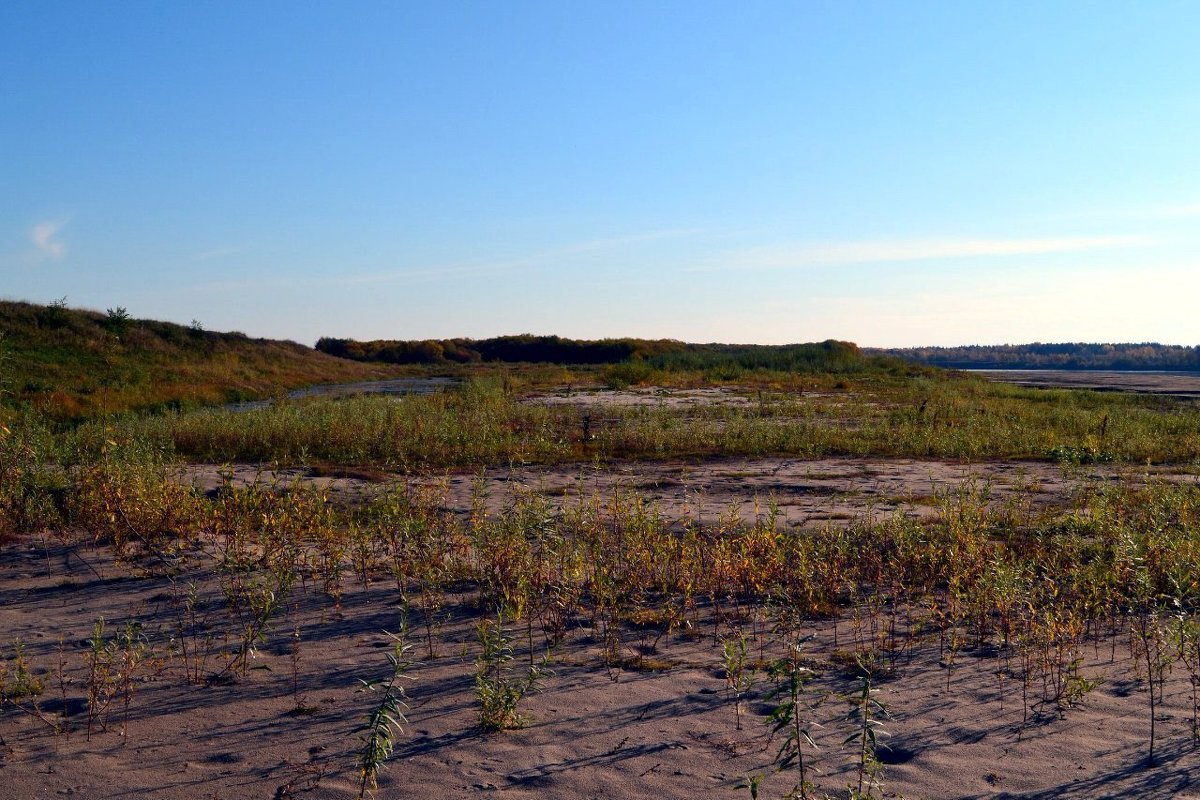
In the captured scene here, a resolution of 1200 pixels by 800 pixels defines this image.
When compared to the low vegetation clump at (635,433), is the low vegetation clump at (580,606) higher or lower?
lower

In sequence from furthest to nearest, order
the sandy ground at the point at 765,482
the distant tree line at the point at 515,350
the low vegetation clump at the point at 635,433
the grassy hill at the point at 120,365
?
the distant tree line at the point at 515,350
the grassy hill at the point at 120,365
the low vegetation clump at the point at 635,433
the sandy ground at the point at 765,482

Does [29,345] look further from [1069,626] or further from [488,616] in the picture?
[1069,626]

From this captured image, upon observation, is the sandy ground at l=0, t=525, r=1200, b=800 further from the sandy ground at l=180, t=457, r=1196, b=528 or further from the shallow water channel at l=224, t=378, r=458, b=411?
the shallow water channel at l=224, t=378, r=458, b=411

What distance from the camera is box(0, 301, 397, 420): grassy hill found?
21.6m

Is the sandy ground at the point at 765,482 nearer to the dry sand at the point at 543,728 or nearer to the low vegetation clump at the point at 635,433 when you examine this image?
the low vegetation clump at the point at 635,433

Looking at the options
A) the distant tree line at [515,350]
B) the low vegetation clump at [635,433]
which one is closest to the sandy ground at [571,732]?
the low vegetation clump at [635,433]

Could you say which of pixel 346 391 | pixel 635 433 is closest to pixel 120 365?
pixel 346 391

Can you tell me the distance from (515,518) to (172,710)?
121 inches

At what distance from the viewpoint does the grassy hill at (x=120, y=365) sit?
21605 millimetres

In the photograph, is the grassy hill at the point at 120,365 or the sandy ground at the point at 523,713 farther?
the grassy hill at the point at 120,365

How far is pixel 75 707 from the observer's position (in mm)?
4305

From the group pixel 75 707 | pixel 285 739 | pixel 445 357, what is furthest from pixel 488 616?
pixel 445 357

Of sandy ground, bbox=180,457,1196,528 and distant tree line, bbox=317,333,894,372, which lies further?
distant tree line, bbox=317,333,894,372

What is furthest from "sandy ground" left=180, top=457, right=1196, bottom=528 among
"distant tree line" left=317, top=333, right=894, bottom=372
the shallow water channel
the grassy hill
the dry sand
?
"distant tree line" left=317, top=333, right=894, bottom=372
